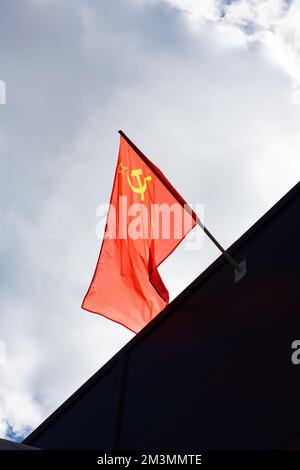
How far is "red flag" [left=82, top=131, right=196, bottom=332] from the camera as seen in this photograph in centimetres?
744

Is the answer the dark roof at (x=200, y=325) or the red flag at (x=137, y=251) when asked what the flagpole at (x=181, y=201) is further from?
the dark roof at (x=200, y=325)

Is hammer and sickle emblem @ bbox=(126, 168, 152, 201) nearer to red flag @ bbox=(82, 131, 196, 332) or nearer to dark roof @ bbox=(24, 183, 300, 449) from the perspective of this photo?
red flag @ bbox=(82, 131, 196, 332)

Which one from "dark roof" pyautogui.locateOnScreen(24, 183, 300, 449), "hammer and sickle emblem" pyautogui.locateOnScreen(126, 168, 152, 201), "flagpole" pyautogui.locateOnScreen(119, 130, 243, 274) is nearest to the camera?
"dark roof" pyautogui.locateOnScreen(24, 183, 300, 449)

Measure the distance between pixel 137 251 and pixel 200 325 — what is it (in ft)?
3.90

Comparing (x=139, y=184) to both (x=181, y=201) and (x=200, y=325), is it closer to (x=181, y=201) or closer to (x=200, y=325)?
(x=181, y=201)

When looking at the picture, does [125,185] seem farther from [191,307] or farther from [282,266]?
[282,266]

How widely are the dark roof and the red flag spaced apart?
36 centimetres

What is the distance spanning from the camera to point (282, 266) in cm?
627

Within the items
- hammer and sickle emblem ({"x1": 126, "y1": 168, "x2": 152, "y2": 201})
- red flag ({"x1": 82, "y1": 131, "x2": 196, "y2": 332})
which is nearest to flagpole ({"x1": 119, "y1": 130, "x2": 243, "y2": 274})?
red flag ({"x1": 82, "y1": 131, "x2": 196, "y2": 332})

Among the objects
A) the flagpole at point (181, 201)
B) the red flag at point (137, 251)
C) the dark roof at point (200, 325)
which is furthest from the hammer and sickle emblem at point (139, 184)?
the dark roof at point (200, 325)

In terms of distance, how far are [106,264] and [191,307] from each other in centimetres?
111

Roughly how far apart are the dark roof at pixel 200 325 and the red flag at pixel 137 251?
36 cm

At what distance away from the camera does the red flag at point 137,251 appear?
24.4 feet
